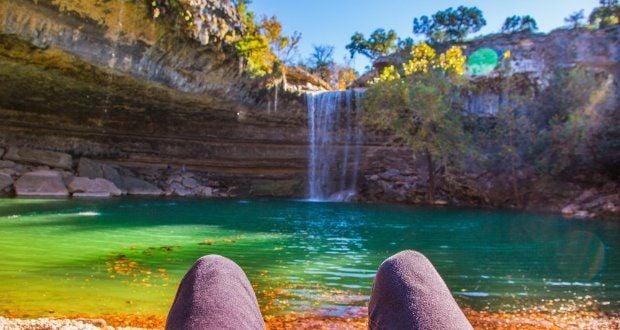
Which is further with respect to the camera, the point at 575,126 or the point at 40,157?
the point at 40,157

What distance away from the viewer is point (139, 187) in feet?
60.3

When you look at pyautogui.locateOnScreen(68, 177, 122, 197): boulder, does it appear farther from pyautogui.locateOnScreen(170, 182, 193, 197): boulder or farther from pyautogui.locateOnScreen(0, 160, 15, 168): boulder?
pyautogui.locateOnScreen(170, 182, 193, 197): boulder

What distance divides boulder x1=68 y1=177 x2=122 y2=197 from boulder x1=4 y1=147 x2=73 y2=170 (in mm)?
1835

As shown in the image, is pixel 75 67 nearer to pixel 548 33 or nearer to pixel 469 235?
pixel 469 235

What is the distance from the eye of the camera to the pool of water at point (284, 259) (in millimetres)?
3988

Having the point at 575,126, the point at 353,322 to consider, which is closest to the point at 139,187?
the point at 575,126

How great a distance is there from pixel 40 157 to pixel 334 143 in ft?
39.2

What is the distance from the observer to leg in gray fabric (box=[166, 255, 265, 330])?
1248mm

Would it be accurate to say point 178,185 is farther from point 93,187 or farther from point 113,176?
point 93,187

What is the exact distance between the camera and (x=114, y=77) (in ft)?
48.8

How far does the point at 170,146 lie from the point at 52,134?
465 centimetres

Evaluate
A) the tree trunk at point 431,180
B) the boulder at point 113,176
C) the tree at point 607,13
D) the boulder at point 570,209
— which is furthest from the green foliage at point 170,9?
the tree at point 607,13

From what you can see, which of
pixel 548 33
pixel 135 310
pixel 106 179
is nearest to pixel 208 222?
pixel 135 310

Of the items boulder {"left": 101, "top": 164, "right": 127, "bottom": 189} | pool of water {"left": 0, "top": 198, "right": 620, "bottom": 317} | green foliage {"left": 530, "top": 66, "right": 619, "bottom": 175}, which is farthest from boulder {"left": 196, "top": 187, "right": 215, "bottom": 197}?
green foliage {"left": 530, "top": 66, "right": 619, "bottom": 175}
